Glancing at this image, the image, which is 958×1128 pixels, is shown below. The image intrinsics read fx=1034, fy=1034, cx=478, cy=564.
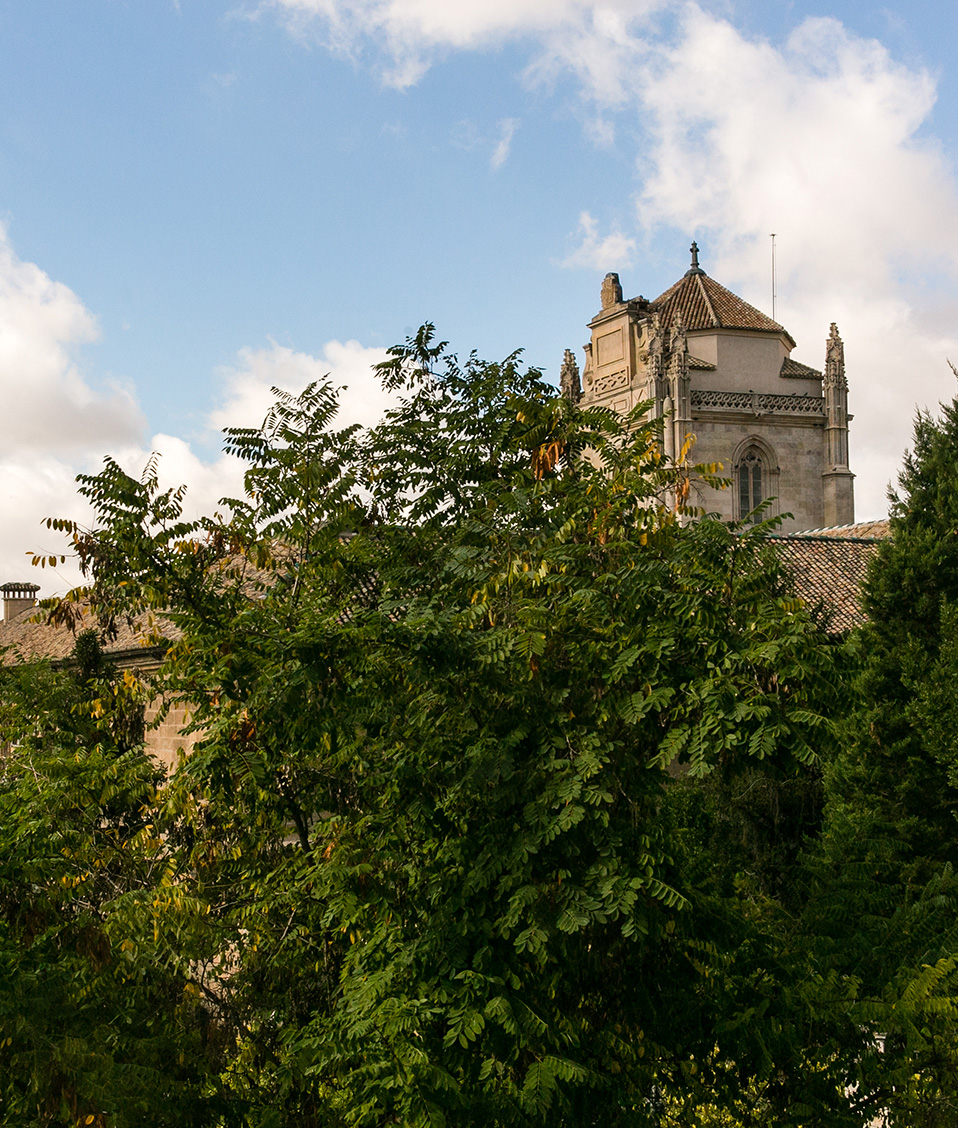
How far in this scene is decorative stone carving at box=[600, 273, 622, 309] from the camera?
149ft

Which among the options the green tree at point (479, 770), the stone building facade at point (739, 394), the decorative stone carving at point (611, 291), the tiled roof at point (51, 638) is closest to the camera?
the green tree at point (479, 770)

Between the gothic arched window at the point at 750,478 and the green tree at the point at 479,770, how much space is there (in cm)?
3594

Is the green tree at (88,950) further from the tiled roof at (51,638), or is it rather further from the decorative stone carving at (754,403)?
the decorative stone carving at (754,403)

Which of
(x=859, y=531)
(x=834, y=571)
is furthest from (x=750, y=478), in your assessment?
(x=834, y=571)

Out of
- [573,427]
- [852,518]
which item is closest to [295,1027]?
[573,427]

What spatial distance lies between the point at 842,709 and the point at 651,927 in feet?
5.19

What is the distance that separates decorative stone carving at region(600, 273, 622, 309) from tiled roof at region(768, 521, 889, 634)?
1866cm

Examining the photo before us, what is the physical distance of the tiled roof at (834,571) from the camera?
23.1 meters

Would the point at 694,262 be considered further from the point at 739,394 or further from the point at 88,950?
the point at 88,950

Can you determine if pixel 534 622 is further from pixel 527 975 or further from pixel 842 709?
pixel 527 975

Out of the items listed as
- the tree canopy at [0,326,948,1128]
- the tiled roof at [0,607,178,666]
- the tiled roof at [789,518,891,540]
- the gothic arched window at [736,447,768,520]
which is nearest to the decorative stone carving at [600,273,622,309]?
the gothic arched window at [736,447,768,520]

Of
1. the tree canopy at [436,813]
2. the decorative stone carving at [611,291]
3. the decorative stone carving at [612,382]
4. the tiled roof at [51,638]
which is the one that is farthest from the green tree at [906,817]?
the decorative stone carving at [611,291]

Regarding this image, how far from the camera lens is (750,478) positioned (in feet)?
140

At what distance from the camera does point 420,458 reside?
7820 mm
